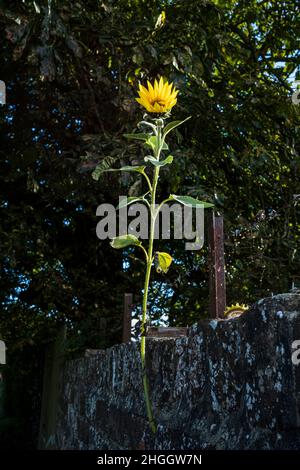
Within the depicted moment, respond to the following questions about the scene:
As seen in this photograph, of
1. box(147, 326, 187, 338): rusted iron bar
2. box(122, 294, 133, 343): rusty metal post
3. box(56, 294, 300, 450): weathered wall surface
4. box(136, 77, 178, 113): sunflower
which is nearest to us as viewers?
box(56, 294, 300, 450): weathered wall surface

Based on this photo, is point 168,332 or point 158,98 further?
point 168,332

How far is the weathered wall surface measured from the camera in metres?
1.56

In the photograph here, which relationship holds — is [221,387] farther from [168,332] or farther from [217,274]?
[168,332]

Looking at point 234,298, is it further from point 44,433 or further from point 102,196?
point 44,433

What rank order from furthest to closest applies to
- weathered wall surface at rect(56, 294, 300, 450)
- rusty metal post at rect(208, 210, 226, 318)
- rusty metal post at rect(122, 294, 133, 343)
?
1. rusty metal post at rect(122, 294, 133, 343)
2. rusty metal post at rect(208, 210, 226, 318)
3. weathered wall surface at rect(56, 294, 300, 450)

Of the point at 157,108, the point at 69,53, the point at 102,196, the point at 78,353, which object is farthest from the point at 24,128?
the point at 157,108

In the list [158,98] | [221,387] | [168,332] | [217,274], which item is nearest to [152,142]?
[158,98]

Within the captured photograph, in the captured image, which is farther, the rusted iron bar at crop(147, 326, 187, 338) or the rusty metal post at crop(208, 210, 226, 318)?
the rusted iron bar at crop(147, 326, 187, 338)

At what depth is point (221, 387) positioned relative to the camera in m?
1.92

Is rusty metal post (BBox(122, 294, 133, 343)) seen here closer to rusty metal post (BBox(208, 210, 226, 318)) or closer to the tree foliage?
the tree foliage

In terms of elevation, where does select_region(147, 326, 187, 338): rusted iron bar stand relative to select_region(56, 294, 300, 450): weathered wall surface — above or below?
above

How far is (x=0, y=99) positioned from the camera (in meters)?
5.18

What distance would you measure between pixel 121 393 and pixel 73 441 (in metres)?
2.01

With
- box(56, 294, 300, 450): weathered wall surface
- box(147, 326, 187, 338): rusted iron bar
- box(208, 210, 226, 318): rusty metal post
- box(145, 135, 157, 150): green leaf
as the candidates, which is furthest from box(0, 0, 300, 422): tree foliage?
box(145, 135, 157, 150): green leaf
